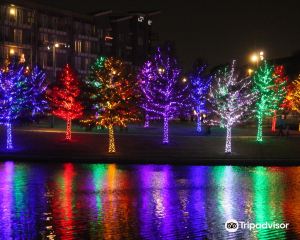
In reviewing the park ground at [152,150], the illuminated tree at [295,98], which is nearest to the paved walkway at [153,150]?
the park ground at [152,150]

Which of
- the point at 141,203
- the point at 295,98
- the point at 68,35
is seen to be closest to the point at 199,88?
the point at 295,98

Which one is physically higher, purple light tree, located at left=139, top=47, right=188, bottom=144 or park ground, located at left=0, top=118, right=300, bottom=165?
purple light tree, located at left=139, top=47, right=188, bottom=144

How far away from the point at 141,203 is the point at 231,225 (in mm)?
→ 3919

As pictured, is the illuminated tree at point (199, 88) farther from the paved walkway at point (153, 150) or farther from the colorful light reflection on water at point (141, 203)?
the colorful light reflection on water at point (141, 203)

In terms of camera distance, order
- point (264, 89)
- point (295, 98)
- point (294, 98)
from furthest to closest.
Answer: point (294, 98) → point (295, 98) → point (264, 89)

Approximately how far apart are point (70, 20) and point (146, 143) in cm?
6348

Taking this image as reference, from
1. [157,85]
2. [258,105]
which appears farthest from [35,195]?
[258,105]

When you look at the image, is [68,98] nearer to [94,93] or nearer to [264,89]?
[94,93]

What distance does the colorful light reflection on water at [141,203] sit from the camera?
1147cm

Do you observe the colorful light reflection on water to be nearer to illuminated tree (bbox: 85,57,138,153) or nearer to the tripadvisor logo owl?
the tripadvisor logo owl

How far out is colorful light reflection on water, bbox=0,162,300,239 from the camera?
11.5 m

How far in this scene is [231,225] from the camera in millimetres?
11977

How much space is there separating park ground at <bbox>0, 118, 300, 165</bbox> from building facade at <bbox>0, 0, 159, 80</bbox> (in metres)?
36.6

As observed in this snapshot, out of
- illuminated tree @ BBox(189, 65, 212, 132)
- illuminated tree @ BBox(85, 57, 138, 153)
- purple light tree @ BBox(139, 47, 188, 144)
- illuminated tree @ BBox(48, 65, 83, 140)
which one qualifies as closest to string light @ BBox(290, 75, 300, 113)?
illuminated tree @ BBox(189, 65, 212, 132)
